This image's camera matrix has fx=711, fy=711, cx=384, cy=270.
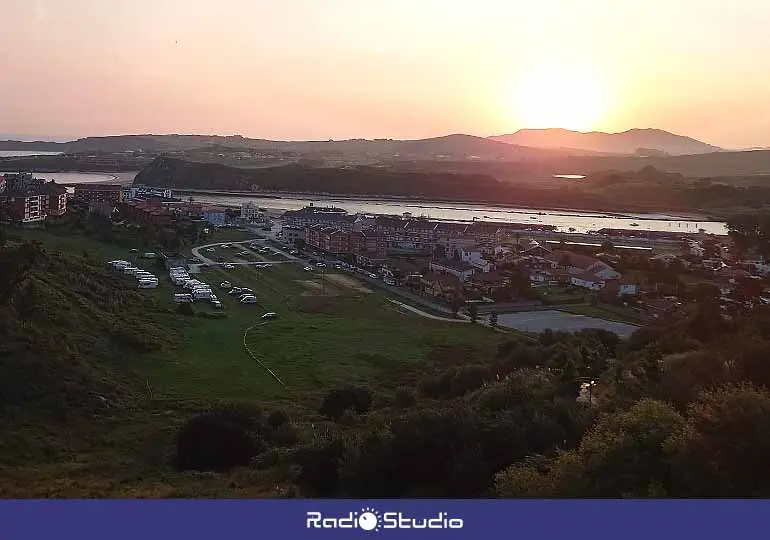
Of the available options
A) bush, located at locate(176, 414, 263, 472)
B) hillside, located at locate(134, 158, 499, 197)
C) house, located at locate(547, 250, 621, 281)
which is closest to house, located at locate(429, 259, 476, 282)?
house, located at locate(547, 250, 621, 281)

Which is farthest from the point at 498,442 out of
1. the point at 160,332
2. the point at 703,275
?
the point at 703,275

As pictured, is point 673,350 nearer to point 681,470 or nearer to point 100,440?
point 681,470

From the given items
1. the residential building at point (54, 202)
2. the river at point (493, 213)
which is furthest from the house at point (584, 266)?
the residential building at point (54, 202)

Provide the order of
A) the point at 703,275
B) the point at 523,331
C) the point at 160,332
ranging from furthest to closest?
the point at 703,275, the point at 523,331, the point at 160,332

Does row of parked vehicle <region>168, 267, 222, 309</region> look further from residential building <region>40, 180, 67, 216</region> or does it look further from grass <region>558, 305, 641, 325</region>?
residential building <region>40, 180, 67, 216</region>

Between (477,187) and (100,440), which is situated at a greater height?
(477,187)

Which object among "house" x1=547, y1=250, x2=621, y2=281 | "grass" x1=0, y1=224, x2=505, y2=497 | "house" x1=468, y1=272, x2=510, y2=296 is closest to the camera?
"grass" x1=0, y1=224, x2=505, y2=497
